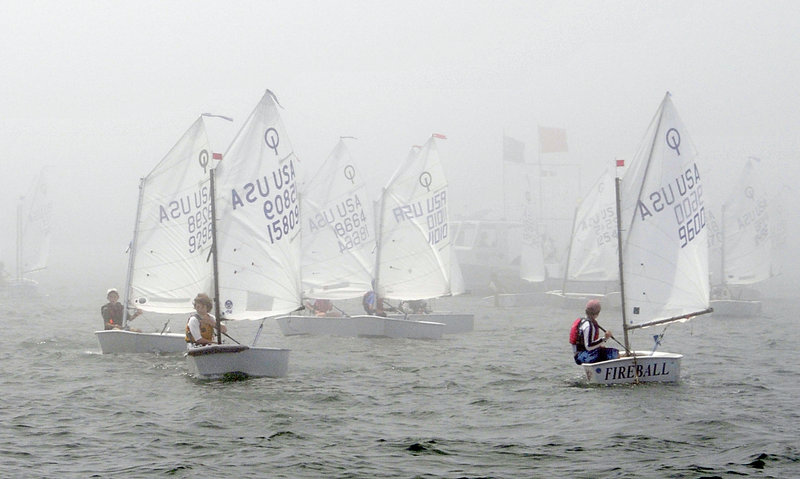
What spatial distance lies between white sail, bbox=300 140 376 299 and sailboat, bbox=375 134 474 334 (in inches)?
56.1

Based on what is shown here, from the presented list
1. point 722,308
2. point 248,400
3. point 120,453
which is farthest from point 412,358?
point 722,308

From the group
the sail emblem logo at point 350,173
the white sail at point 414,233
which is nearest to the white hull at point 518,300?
the white sail at point 414,233

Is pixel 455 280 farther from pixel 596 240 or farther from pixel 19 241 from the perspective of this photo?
pixel 19 241

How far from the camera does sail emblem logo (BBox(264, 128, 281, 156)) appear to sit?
2376 cm

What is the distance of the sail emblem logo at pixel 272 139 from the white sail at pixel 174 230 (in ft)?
8.04

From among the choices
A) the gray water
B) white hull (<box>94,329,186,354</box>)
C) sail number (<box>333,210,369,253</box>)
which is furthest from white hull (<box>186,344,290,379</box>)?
sail number (<box>333,210,369,253</box>)

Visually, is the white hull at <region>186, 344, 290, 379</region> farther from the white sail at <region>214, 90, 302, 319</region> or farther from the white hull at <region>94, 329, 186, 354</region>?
the white hull at <region>94, 329, 186, 354</region>

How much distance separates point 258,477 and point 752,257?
146 feet

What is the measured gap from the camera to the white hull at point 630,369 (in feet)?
63.6

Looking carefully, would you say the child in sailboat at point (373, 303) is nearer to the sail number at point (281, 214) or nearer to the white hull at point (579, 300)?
the sail number at point (281, 214)

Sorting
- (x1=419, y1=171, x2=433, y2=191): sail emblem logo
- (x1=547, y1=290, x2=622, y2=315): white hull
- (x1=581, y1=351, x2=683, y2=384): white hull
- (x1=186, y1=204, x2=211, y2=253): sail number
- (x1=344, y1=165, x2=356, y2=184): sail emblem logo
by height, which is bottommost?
(x1=581, y1=351, x2=683, y2=384): white hull

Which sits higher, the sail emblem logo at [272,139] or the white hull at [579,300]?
the sail emblem logo at [272,139]

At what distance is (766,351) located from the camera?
2892 centimetres

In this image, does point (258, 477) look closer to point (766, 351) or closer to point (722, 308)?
point (766, 351)
